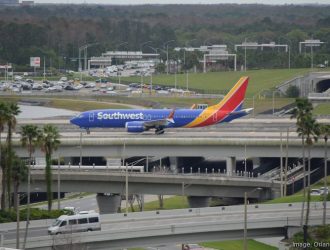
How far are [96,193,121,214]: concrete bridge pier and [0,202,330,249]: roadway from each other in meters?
19.7

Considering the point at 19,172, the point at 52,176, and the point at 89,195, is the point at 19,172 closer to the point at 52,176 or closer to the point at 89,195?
the point at 52,176

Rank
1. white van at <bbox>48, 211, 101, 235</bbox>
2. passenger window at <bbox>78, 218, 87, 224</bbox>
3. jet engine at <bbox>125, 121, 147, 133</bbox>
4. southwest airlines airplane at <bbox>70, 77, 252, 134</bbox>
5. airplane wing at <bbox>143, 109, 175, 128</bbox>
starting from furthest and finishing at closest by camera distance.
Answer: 1. southwest airlines airplane at <bbox>70, 77, 252, 134</bbox>
2. airplane wing at <bbox>143, 109, 175, 128</bbox>
3. jet engine at <bbox>125, 121, 147, 133</bbox>
4. passenger window at <bbox>78, 218, 87, 224</bbox>
5. white van at <bbox>48, 211, 101, 235</bbox>

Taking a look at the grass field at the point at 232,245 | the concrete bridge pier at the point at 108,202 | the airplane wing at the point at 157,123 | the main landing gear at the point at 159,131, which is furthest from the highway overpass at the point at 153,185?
the main landing gear at the point at 159,131

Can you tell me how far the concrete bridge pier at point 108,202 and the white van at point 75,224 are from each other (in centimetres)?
2927

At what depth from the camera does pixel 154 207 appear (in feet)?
408

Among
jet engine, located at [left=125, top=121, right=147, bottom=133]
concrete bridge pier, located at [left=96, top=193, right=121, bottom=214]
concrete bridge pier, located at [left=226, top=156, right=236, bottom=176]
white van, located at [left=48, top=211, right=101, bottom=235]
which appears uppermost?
jet engine, located at [left=125, top=121, right=147, bottom=133]

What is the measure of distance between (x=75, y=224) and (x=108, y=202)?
32.2 metres

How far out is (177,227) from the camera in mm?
91438

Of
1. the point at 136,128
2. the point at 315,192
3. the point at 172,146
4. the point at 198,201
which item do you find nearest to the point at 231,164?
the point at 172,146

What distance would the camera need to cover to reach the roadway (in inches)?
3438

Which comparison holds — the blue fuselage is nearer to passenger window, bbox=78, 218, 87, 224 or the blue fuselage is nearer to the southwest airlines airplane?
the southwest airlines airplane

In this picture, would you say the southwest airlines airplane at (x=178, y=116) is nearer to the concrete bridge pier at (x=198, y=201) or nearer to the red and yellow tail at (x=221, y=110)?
the red and yellow tail at (x=221, y=110)

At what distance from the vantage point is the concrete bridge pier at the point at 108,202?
119 metres

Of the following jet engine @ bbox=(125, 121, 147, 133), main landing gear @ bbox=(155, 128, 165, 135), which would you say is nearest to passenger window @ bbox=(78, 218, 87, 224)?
jet engine @ bbox=(125, 121, 147, 133)
